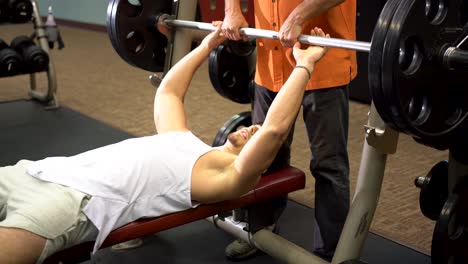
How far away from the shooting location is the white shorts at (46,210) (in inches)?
56.3

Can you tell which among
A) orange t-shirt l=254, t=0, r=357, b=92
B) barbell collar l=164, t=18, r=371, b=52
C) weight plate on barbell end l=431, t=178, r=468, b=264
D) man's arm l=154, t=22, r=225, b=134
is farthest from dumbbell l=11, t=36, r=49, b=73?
weight plate on barbell end l=431, t=178, r=468, b=264

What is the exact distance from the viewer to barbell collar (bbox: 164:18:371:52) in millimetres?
1514

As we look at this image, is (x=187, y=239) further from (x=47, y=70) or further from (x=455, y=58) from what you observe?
(x=47, y=70)

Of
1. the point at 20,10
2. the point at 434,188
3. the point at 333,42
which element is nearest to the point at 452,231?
the point at 434,188

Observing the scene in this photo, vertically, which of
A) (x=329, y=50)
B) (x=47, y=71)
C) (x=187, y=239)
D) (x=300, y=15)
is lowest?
(x=187, y=239)

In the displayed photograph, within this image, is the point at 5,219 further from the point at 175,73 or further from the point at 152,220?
the point at 175,73

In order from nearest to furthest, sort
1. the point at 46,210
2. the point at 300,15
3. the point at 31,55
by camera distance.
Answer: the point at 46,210 < the point at 300,15 < the point at 31,55

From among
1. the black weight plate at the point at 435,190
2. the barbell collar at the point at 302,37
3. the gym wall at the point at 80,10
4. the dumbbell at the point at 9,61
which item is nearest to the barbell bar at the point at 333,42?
the barbell collar at the point at 302,37

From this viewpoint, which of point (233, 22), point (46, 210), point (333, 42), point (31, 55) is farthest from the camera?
point (31, 55)

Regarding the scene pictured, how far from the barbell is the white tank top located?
0.55 m

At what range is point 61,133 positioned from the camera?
3570 millimetres

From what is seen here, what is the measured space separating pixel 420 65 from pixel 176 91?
0.86 meters

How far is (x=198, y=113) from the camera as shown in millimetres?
3941

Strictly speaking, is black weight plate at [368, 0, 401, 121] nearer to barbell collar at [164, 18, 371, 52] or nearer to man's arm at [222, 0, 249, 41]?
barbell collar at [164, 18, 371, 52]
